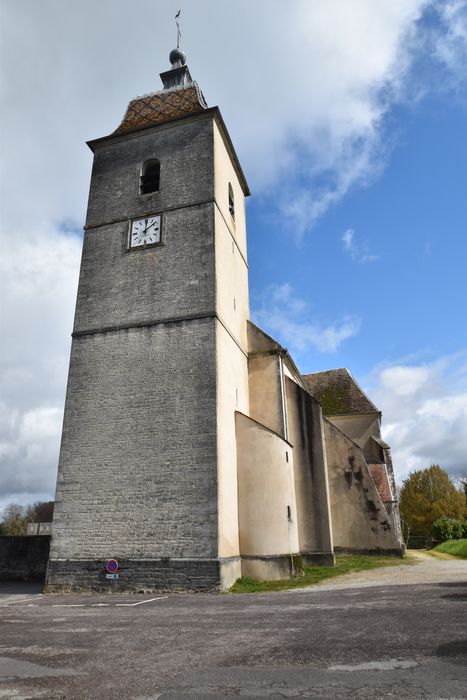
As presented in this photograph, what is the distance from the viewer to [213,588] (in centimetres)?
1091

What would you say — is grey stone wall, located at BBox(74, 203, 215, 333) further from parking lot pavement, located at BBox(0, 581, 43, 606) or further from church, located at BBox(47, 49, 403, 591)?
parking lot pavement, located at BBox(0, 581, 43, 606)

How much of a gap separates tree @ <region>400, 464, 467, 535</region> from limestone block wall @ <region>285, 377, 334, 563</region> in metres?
28.6

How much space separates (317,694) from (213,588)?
7826 mm

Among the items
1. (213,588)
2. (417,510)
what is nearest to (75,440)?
(213,588)

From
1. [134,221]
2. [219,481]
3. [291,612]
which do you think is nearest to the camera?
[291,612]

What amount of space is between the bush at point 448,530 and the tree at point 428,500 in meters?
8.40

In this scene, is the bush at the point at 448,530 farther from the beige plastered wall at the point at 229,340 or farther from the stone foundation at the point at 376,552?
the beige plastered wall at the point at 229,340

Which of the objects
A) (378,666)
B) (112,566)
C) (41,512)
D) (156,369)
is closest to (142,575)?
(112,566)

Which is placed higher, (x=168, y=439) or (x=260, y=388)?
(x=260, y=388)

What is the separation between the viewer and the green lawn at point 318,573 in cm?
1136

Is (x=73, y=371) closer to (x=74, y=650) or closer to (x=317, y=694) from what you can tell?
(x=74, y=650)

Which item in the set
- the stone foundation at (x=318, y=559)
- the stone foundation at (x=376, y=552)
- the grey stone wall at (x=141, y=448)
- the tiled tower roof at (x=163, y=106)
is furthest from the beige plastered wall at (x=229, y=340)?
the stone foundation at (x=376, y=552)

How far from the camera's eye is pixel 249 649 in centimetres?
506

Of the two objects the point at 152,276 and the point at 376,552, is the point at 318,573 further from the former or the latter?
the point at 152,276
